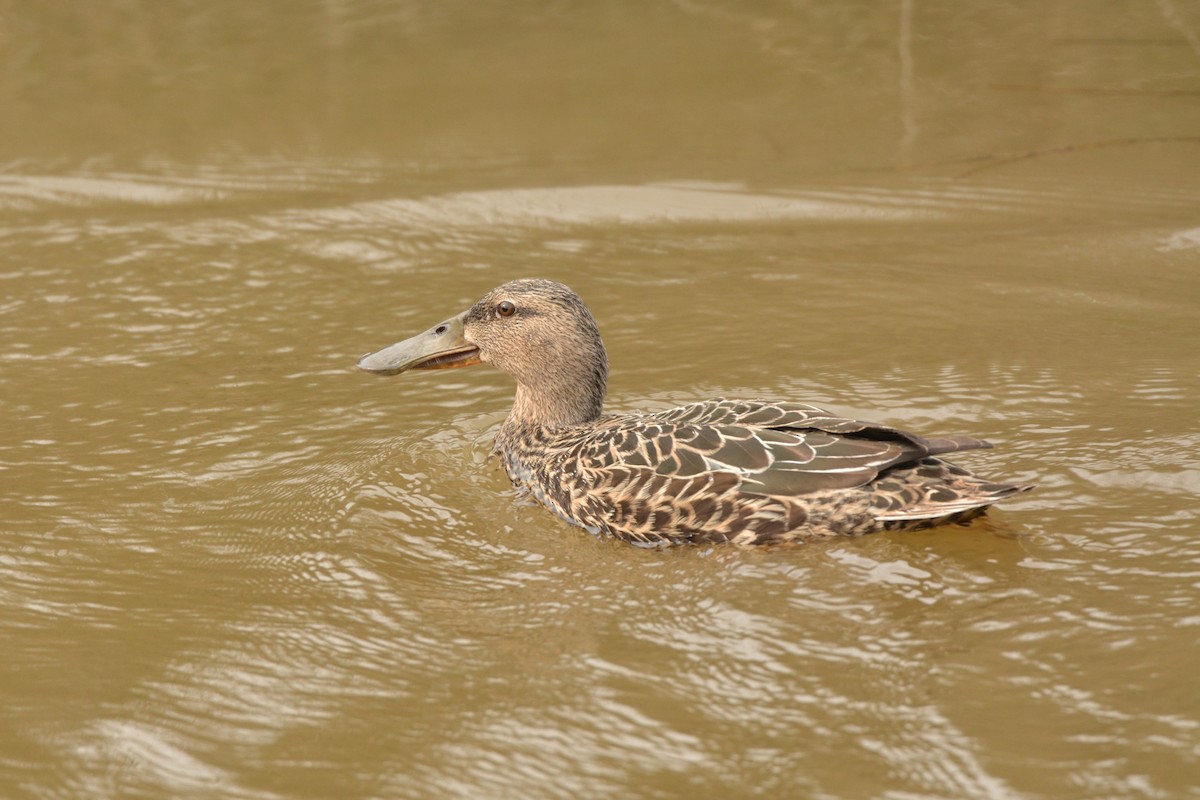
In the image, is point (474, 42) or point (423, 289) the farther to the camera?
point (474, 42)

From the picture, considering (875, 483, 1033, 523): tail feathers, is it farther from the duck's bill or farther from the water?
the duck's bill

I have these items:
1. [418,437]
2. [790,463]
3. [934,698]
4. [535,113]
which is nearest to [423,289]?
[418,437]

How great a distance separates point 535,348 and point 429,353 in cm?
49

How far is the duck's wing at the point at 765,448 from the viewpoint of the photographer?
508 centimetres

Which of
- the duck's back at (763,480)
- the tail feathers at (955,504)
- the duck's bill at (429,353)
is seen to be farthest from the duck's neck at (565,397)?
the tail feathers at (955,504)

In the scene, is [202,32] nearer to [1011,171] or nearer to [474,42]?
[474,42]

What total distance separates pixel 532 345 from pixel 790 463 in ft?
5.02

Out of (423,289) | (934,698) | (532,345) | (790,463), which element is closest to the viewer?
(934,698)

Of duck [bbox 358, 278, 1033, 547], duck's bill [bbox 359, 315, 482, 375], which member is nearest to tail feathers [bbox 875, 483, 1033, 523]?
duck [bbox 358, 278, 1033, 547]

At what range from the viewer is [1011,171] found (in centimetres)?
929

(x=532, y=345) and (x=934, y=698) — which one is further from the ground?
(x=532, y=345)

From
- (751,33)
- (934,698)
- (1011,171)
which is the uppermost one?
(751,33)

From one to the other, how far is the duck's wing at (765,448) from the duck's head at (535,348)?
678mm

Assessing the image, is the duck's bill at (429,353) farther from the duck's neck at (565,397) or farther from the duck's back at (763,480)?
the duck's back at (763,480)
